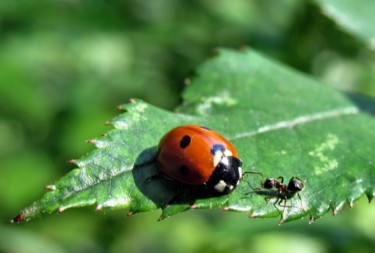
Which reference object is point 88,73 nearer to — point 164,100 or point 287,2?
point 164,100

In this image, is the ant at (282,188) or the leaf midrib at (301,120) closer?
the ant at (282,188)

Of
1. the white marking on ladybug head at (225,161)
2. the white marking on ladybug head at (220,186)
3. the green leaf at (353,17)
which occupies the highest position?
the green leaf at (353,17)

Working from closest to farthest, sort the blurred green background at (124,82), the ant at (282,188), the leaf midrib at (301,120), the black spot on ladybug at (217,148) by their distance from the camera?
the ant at (282,188) < the black spot on ladybug at (217,148) < the leaf midrib at (301,120) < the blurred green background at (124,82)

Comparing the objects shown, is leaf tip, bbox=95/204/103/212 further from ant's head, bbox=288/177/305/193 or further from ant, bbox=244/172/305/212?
ant's head, bbox=288/177/305/193

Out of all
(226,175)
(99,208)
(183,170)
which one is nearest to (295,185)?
(226,175)

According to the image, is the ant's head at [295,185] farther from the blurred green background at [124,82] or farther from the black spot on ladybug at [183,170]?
the blurred green background at [124,82]

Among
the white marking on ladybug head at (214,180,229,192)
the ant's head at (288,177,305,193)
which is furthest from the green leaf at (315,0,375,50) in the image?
the white marking on ladybug head at (214,180,229,192)

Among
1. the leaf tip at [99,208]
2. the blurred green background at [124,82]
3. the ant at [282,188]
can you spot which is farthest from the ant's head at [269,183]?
the blurred green background at [124,82]
